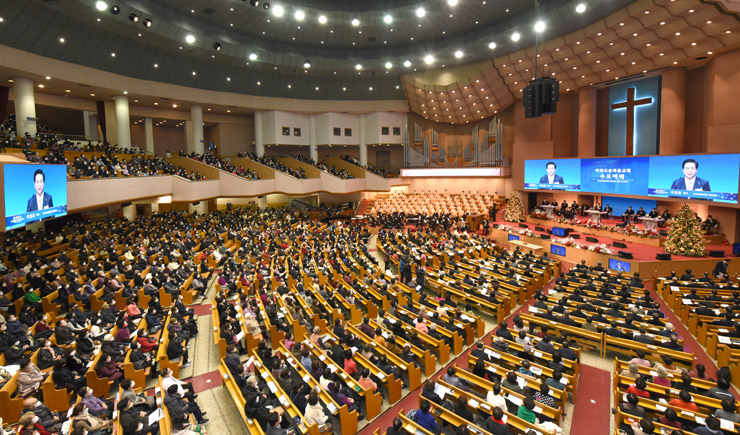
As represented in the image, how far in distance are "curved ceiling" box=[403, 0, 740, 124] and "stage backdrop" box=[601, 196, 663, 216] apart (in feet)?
20.5

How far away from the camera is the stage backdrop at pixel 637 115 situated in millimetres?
19328

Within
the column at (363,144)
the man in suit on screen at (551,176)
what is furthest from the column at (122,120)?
the man in suit on screen at (551,176)

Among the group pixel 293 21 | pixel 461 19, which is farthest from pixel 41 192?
pixel 461 19

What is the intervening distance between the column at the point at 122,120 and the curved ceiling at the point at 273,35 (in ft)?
5.92

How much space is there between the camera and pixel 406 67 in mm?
26609

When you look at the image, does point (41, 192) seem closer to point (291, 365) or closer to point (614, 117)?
point (291, 365)

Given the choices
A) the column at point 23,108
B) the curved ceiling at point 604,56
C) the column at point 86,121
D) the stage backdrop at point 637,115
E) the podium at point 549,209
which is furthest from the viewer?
the column at point 86,121

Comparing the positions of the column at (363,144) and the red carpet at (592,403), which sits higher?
the column at (363,144)

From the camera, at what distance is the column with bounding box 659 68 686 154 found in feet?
57.9

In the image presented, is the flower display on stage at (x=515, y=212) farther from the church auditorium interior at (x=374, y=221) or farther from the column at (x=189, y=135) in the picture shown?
the column at (x=189, y=135)

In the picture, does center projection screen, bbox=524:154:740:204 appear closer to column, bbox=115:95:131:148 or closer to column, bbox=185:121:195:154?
column, bbox=115:95:131:148

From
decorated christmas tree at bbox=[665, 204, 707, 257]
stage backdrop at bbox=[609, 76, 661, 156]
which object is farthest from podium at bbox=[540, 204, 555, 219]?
decorated christmas tree at bbox=[665, 204, 707, 257]

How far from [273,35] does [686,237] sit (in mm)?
23179

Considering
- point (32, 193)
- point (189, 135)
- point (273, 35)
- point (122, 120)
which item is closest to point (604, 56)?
point (273, 35)
